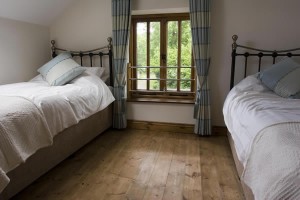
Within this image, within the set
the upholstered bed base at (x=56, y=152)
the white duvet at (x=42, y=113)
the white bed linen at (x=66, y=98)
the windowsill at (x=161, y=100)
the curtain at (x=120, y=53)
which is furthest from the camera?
the windowsill at (x=161, y=100)

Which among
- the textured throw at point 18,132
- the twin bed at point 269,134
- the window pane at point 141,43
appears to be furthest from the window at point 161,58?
the textured throw at point 18,132

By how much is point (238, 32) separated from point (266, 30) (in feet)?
0.99

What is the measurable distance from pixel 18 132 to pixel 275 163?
4.66ft

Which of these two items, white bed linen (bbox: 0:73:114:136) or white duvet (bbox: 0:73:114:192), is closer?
white duvet (bbox: 0:73:114:192)

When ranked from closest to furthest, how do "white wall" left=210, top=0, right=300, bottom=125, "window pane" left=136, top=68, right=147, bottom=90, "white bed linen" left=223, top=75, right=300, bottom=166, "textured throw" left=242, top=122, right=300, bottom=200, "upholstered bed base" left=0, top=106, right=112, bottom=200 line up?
"textured throw" left=242, top=122, right=300, bottom=200 < "white bed linen" left=223, top=75, right=300, bottom=166 < "upholstered bed base" left=0, top=106, right=112, bottom=200 < "white wall" left=210, top=0, right=300, bottom=125 < "window pane" left=136, top=68, right=147, bottom=90

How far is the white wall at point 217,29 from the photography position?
2.59 m

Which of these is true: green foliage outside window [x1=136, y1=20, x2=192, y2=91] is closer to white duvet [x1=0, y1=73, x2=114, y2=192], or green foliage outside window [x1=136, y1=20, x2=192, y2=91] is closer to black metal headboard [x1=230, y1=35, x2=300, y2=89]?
black metal headboard [x1=230, y1=35, x2=300, y2=89]

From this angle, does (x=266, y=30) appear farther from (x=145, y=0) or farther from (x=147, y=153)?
(x=147, y=153)

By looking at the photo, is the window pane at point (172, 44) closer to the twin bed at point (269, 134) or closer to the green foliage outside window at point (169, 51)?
the green foliage outside window at point (169, 51)

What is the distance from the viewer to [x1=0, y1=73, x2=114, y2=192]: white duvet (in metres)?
1.34

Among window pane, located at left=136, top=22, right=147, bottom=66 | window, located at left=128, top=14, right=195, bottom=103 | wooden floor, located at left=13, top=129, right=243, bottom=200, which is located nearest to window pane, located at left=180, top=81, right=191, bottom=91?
window, located at left=128, top=14, right=195, bottom=103

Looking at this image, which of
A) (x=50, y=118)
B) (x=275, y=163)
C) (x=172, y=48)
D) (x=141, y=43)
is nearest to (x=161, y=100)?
(x=172, y=48)

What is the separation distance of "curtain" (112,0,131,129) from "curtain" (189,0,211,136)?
0.83 meters

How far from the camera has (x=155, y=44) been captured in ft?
10.5
